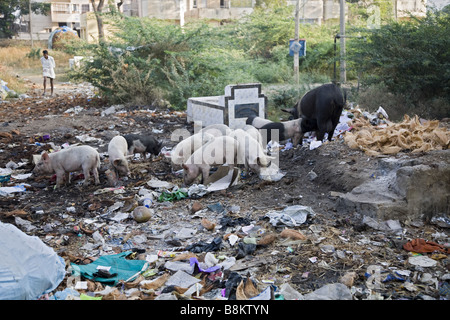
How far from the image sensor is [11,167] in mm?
8195

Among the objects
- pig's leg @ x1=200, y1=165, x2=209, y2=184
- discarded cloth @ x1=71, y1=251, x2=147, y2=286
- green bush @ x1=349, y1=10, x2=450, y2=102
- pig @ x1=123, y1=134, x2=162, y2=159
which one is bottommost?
discarded cloth @ x1=71, y1=251, x2=147, y2=286

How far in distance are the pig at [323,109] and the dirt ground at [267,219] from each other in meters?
0.54

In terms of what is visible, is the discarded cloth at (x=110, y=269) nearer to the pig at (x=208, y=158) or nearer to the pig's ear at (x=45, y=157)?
the pig at (x=208, y=158)

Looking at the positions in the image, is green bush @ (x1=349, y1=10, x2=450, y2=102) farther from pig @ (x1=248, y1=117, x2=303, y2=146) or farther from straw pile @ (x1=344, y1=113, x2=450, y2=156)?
straw pile @ (x1=344, y1=113, x2=450, y2=156)

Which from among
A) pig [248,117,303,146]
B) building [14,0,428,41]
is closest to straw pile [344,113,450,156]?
pig [248,117,303,146]

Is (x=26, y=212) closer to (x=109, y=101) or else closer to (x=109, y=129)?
(x=109, y=129)

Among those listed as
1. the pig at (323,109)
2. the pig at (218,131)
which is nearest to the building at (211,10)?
the pig at (323,109)

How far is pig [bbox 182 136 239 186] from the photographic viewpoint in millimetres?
6832

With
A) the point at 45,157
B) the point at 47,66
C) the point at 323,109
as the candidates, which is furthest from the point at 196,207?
the point at 47,66

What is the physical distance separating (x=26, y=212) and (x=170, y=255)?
2.42 m

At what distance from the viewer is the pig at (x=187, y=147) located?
750 cm

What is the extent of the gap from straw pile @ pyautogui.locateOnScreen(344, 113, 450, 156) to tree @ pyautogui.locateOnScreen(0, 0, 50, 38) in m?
37.7

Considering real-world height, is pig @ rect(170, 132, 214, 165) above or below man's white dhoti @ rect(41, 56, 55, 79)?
below
